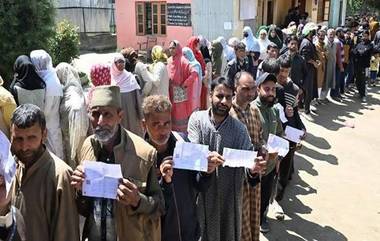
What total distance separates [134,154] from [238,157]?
0.90 meters

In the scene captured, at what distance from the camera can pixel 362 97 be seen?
12.1 meters

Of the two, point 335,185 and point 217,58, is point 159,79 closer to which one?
point 335,185

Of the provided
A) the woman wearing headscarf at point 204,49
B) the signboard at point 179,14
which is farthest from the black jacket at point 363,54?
the signboard at point 179,14

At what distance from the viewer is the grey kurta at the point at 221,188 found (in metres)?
3.37

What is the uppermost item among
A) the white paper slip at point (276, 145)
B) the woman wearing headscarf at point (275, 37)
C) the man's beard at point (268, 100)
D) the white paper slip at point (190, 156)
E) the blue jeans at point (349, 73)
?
the woman wearing headscarf at point (275, 37)

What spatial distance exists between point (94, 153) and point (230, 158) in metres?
1.02

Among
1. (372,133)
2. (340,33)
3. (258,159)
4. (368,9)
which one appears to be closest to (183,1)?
(340,33)

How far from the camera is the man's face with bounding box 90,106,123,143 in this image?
2.54 meters

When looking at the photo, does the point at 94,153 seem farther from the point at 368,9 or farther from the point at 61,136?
the point at 368,9

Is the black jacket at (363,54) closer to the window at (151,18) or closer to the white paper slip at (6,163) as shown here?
the window at (151,18)

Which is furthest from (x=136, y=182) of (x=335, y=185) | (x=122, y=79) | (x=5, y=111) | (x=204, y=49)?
(x=204, y=49)

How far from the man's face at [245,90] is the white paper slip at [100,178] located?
1.75 m

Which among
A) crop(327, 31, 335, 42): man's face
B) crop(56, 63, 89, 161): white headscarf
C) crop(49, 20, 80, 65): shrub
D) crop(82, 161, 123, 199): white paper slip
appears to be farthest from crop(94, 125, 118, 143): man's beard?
crop(49, 20, 80, 65): shrub

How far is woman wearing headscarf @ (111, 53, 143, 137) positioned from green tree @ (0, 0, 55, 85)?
4591mm
